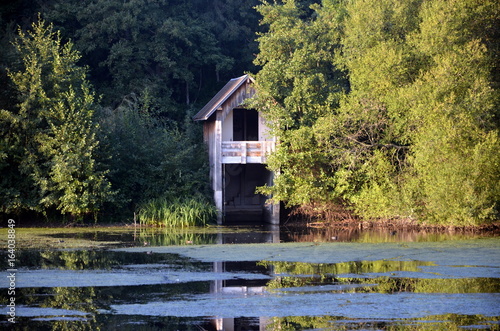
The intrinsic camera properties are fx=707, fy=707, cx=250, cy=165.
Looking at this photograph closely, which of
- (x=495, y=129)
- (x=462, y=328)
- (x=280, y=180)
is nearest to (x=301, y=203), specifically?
(x=280, y=180)

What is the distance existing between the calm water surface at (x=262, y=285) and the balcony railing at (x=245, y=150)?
8.77m

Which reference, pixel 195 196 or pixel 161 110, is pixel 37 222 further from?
pixel 161 110

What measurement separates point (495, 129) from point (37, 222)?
62.8 feet

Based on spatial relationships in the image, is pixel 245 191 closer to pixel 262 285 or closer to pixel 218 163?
pixel 218 163

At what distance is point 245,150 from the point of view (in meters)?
31.7

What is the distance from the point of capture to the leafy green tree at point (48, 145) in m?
28.8

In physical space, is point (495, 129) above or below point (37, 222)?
above

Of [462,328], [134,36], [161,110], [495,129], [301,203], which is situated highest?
[134,36]

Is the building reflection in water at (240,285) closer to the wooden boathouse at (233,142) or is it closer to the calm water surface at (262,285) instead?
the calm water surface at (262,285)

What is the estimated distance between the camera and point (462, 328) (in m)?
10.6

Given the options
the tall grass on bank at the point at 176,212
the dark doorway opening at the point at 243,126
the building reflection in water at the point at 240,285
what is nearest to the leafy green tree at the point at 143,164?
the tall grass on bank at the point at 176,212

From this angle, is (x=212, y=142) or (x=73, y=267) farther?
(x=212, y=142)

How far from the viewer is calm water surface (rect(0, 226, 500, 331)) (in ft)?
36.9

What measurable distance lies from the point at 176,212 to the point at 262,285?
16.2 metres
